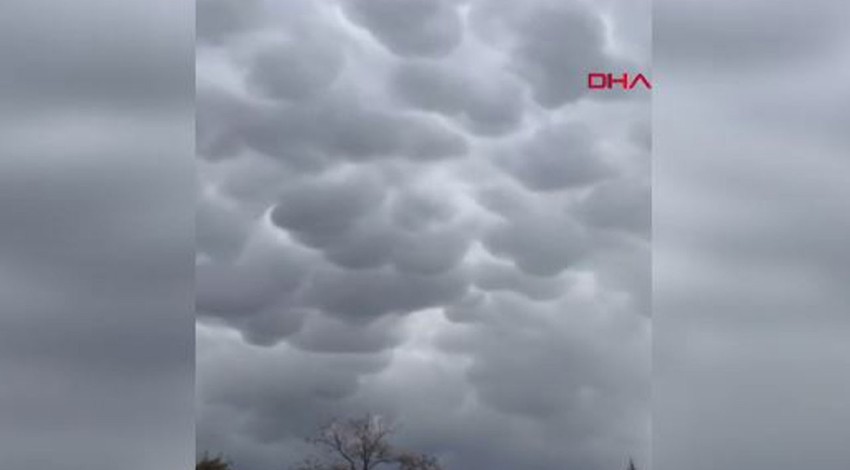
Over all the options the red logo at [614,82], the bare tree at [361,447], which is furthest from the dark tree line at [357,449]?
the red logo at [614,82]

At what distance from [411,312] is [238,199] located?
49.8 inches

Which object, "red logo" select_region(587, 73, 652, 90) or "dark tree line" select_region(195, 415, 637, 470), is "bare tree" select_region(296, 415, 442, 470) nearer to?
"dark tree line" select_region(195, 415, 637, 470)

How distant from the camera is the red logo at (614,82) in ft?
27.3

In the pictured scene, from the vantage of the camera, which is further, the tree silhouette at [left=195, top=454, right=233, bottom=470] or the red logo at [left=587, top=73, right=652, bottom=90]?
the red logo at [left=587, top=73, right=652, bottom=90]

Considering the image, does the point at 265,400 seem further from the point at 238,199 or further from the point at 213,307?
the point at 238,199

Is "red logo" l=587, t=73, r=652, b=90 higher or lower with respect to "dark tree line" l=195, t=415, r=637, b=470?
higher

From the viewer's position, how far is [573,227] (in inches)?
328

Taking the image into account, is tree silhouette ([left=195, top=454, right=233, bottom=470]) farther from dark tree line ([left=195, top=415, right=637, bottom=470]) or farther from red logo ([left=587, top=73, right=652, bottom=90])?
red logo ([left=587, top=73, right=652, bottom=90])

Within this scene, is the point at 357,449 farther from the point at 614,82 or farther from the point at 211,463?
the point at 614,82

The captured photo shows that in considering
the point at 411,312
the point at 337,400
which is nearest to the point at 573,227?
the point at 411,312

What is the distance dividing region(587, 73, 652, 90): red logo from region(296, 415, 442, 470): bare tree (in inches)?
96.0

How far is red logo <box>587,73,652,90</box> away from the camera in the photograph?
27.3 ft

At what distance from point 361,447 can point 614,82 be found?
2.71 metres

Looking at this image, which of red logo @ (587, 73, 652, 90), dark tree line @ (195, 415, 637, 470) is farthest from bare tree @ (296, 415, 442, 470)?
red logo @ (587, 73, 652, 90)
